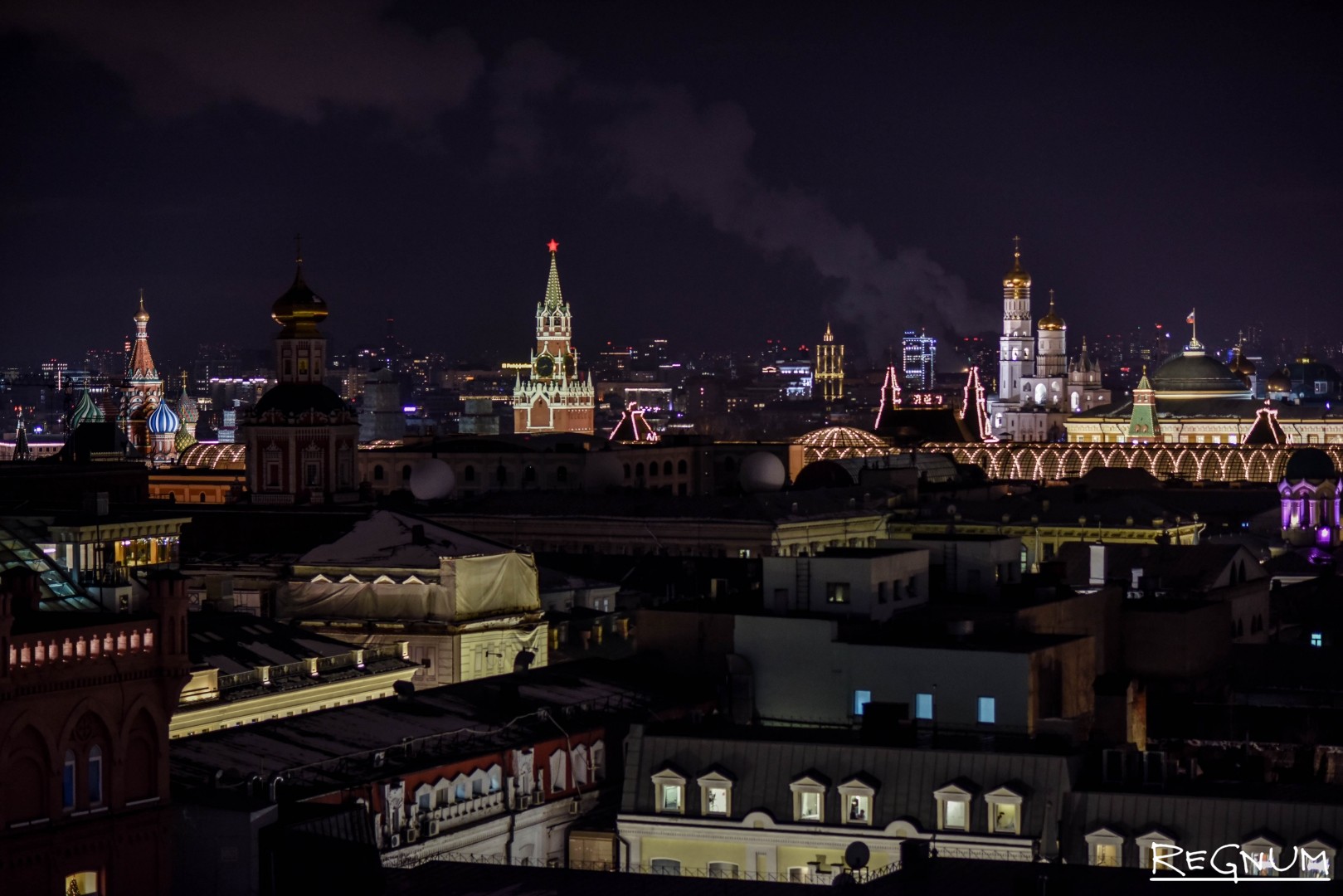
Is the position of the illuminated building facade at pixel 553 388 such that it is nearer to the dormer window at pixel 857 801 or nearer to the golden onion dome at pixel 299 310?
the golden onion dome at pixel 299 310

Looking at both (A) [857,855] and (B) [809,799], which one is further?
(B) [809,799]

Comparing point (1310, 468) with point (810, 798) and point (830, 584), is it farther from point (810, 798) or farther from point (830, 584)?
point (810, 798)

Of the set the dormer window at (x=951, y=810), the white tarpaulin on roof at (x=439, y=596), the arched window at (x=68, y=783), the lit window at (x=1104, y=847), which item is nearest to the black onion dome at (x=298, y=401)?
the white tarpaulin on roof at (x=439, y=596)

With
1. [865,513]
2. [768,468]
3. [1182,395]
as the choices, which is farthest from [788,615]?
[1182,395]

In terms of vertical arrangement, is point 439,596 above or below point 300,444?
below

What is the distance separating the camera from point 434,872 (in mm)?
29266

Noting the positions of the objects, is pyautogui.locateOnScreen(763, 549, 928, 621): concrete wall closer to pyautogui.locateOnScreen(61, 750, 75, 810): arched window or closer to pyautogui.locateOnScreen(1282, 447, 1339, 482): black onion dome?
pyautogui.locateOnScreen(61, 750, 75, 810): arched window

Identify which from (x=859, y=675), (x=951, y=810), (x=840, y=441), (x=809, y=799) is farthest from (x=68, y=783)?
(x=840, y=441)

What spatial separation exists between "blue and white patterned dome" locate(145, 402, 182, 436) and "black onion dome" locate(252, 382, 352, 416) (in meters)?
58.7

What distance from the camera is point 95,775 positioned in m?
28.8

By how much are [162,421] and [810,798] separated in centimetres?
10488

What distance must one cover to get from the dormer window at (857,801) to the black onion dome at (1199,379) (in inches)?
6241

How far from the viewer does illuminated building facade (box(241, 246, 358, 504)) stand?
7519 centimetres

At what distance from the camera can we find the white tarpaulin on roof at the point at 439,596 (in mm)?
50625
